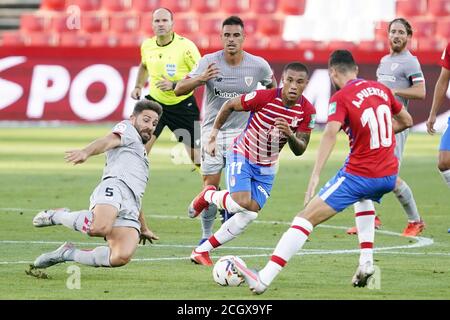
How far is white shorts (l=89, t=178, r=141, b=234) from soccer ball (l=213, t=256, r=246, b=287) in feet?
3.12

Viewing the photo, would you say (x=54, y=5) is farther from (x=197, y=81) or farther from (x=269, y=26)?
(x=197, y=81)

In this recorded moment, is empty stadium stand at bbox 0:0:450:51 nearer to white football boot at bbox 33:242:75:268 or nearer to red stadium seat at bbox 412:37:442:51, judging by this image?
red stadium seat at bbox 412:37:442:51

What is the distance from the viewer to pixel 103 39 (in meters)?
33.8

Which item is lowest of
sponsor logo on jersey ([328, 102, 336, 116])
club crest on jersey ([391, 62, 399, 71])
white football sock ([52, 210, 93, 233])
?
white football sock ([52, 210, 93, 233])

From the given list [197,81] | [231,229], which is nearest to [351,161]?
[231,229]

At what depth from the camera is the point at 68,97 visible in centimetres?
2703

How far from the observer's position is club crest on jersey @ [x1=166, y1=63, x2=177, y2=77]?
564 inches

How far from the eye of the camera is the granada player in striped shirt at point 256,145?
35.5 feet

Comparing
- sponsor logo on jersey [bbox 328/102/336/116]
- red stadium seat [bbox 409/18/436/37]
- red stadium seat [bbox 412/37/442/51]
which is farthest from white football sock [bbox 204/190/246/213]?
red stadium seat [bbox 409/18/436/37]

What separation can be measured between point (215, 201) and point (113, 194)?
153cm

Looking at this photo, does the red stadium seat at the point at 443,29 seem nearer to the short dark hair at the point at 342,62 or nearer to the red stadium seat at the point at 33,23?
the red stadium seat at the point at 33,23

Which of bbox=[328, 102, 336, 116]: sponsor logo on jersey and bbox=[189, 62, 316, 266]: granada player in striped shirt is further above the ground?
bbox=[328, 102, 336, 116]: sponsor logo on jersey

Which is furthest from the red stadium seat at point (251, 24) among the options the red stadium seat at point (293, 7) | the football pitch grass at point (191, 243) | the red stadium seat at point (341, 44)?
the football pitch grass at point (191, 243)

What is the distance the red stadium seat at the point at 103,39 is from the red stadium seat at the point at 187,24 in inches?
69.9
